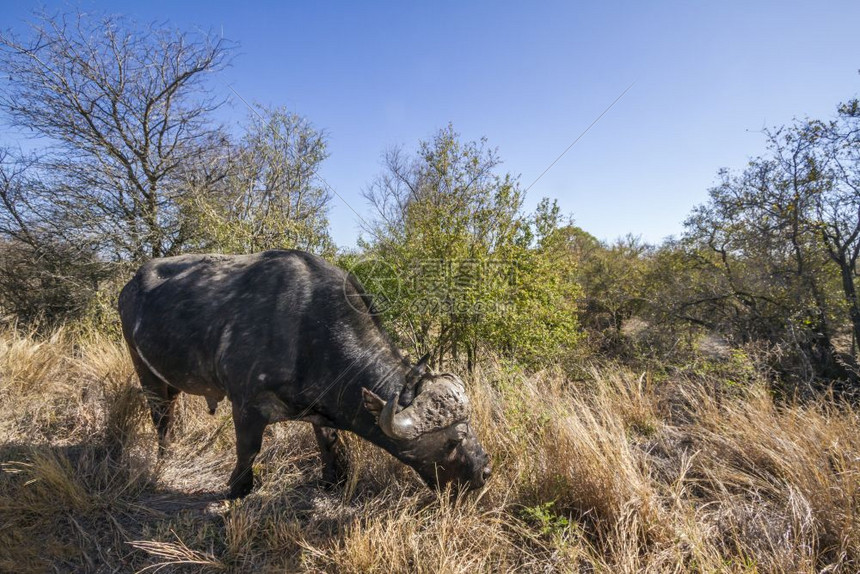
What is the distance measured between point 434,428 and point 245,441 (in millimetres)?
1658

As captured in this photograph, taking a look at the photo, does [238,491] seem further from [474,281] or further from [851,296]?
[851,296]

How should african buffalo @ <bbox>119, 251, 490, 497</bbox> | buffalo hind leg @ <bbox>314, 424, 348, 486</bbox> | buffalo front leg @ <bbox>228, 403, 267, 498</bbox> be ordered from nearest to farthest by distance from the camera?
african buffalo @ <bbox>119, 251, 490, 497</bbox>, buffalo front leg @ <bbox>228, 403, 267, 498</bbox>, buffalo hind leg @ <bbox>314, 424, 348, 486</bbox>

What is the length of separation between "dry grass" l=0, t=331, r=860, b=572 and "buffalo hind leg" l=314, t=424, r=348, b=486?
131mm

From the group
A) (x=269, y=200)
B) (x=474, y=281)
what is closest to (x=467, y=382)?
(x=474, y=281)


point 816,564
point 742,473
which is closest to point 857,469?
point 742,473

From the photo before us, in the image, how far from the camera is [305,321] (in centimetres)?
337

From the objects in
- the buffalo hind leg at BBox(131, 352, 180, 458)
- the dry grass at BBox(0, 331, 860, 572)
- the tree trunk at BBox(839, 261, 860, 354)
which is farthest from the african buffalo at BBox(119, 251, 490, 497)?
the tree trunk at BBox(839, 261, 860, 354)

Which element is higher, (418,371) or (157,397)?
(418,371)

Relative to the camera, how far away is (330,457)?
12.2 feet

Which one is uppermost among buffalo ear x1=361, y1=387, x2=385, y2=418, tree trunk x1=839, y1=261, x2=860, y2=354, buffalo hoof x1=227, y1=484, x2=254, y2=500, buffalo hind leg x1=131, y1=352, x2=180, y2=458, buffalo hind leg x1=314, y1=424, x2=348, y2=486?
tree trunk x1=839, y1=261, x2=860, y2=354

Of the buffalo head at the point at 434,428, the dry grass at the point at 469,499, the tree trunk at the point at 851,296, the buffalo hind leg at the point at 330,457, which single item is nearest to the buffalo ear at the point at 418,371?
the buffalo head at the point at 434,428

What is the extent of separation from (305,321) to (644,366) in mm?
6775

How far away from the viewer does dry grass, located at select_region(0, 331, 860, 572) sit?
2.53 meters

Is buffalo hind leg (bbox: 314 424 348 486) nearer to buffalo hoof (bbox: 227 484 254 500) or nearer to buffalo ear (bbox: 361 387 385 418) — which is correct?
buffalo hoof (bbox: 227 484 254 500)
